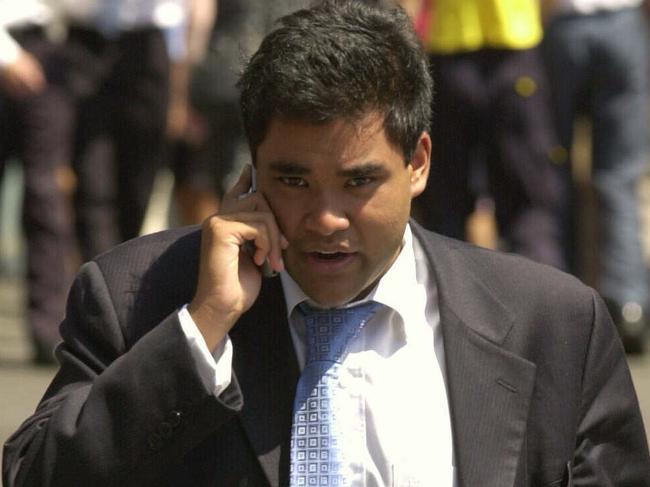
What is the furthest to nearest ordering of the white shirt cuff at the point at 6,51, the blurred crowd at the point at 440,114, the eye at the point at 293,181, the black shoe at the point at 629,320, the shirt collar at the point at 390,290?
the black shoe at the point at 629,320 < the blurred crowd at the point at 440,114 < the white shirt cuff at the point at 6,51 < the shirt collar at the point at 390,290 < the eye at the point at 293,181

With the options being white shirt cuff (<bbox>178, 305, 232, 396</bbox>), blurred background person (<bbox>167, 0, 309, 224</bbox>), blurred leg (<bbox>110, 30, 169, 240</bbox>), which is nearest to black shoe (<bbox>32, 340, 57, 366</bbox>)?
blurred leg (<bbox>110, 30, 169, 240</bbox>)

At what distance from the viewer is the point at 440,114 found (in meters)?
7.12

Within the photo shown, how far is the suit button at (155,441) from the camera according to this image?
130 inches

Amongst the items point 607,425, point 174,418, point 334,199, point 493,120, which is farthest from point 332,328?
point 493,120

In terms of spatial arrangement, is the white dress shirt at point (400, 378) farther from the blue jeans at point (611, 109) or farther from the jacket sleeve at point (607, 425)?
the blue jeans at point (611, 109)

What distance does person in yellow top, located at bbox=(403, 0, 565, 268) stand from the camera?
7082 mm

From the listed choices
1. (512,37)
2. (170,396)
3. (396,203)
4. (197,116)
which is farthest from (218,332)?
(197,116)

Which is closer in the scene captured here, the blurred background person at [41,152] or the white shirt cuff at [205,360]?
the white shirt cuff at [205,360]

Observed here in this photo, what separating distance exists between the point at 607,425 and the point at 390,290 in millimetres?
438

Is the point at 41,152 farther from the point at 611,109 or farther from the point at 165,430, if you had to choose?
the point at 165,430

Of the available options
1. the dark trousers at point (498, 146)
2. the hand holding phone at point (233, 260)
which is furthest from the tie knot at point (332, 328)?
the dark trousers at point (498, 146)

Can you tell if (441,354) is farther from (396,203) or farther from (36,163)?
(36,163)

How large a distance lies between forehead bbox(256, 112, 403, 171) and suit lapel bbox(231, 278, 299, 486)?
0.87 ft

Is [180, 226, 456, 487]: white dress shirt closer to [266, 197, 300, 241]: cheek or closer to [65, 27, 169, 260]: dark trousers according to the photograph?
[266, 197, 300, 241]: cheek
